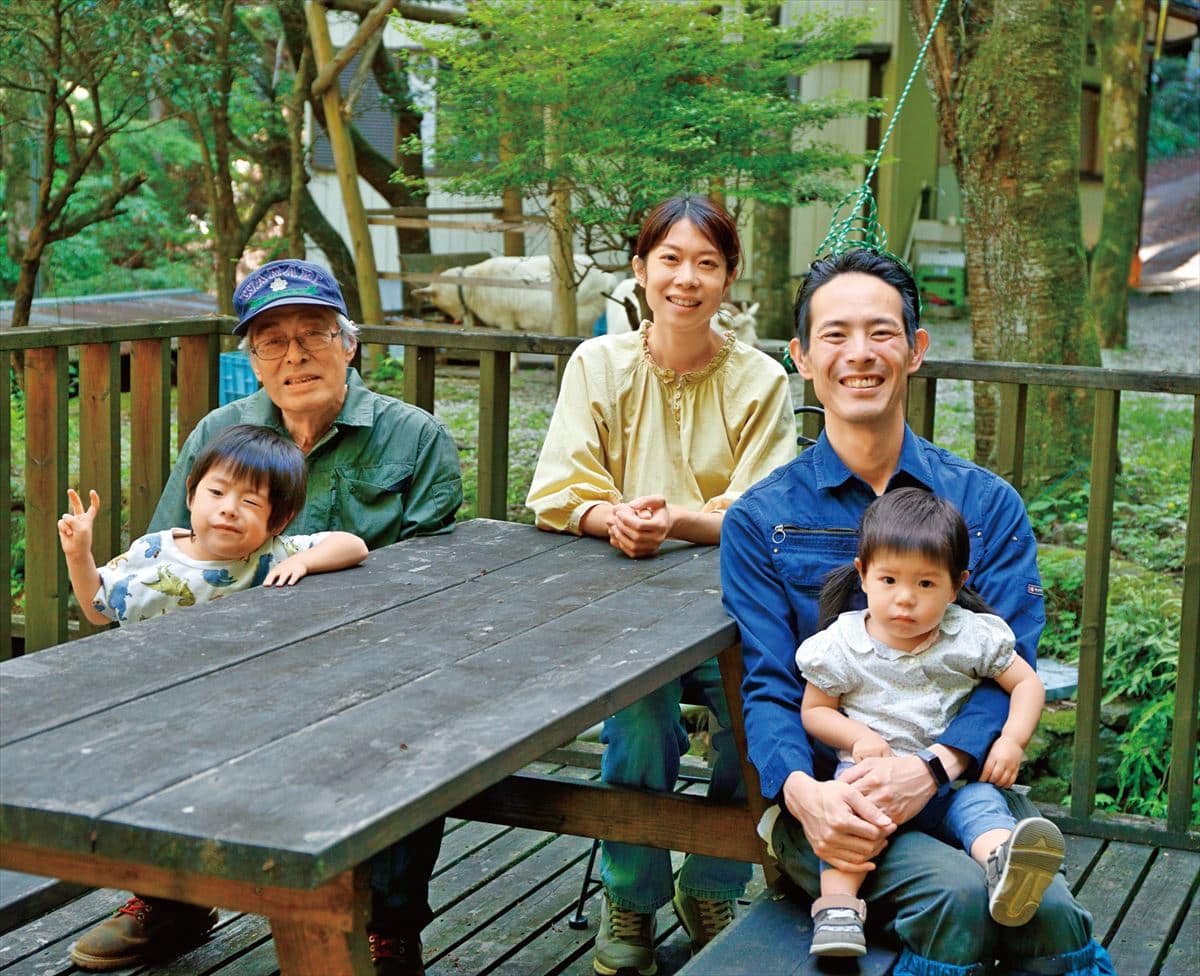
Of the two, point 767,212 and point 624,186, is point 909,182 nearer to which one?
point 767,212

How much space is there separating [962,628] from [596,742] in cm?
234

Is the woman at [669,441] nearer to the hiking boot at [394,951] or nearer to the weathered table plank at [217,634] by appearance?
the weathered table plank at [217,634]

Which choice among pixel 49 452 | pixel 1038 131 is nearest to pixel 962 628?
pixel 49 452

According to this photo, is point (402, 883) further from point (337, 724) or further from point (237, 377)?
point (237, 377)

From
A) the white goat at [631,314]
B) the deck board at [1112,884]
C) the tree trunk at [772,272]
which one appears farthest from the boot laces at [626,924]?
the tree trunk at [772,272]

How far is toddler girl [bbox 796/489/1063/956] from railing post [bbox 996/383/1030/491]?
150 centimetres

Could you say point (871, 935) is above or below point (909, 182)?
below

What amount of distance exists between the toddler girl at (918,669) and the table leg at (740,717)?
0.80ft

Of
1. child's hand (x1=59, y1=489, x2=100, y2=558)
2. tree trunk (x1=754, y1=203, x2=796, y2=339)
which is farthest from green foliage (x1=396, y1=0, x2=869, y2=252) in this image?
tree trunk (x1=754, y1=203, x2=796, y2=339)

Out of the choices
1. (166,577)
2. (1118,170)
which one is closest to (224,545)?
(166,577)

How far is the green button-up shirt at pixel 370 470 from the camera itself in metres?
3.34

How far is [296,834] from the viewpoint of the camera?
5.28ft

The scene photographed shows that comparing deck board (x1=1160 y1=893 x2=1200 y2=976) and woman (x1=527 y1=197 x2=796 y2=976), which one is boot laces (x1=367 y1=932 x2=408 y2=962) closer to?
woman (x1=527 y1=197 x2=796 y2=976)

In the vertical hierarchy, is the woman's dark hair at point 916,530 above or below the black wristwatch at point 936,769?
above
